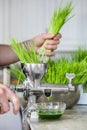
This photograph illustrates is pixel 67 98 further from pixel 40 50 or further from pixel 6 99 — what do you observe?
pixel 6 99

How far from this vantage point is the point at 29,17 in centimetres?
222

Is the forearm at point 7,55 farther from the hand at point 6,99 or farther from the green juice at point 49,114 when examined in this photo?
the hand at point 6,99

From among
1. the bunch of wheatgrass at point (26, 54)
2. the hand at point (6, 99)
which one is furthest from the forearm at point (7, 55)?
the hand at point (6, 99)

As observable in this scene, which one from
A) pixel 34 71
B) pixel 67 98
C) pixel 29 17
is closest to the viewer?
pixel 34 71

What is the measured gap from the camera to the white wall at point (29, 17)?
2.21m

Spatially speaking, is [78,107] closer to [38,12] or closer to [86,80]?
[86,80]

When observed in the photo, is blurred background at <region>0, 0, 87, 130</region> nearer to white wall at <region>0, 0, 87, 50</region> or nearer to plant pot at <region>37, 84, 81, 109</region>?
white wall at <region>0, 0, 87, 50</region>

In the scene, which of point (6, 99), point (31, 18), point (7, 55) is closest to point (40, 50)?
point (7, 55)

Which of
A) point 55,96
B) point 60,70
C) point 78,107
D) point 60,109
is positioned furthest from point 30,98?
point 78,107

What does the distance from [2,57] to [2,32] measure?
43 centimetres

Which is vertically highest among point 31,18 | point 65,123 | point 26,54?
point 31,18

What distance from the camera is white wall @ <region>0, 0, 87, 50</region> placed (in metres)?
2.21

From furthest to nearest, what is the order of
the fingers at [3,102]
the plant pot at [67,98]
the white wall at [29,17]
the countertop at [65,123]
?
1. the white wall at [29,17]
2. the plant pot at [67,98]
3. the countertop at [65,123]
4. the fingers at [3,102]

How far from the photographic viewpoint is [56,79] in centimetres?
152
